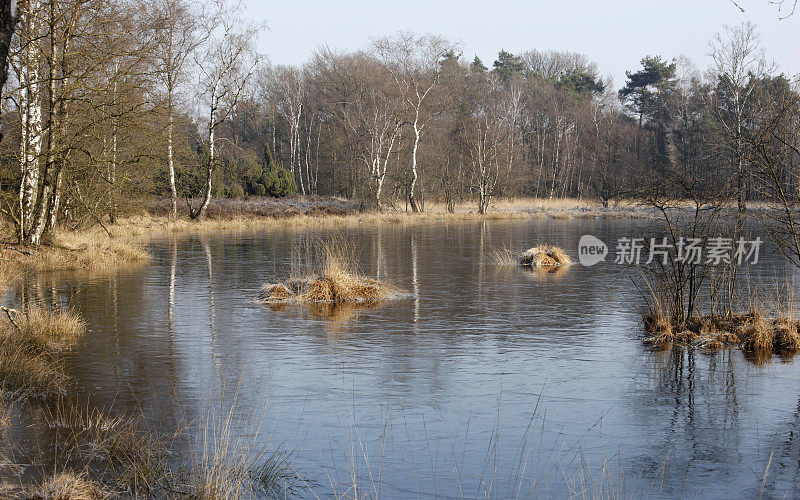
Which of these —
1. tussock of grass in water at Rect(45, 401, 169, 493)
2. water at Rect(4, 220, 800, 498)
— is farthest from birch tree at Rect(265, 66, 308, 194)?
tussock of grass in water at Rect(45, 401, 169, 493)

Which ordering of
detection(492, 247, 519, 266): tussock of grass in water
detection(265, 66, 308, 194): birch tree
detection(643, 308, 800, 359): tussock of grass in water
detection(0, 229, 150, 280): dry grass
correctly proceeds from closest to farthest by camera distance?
detection(643, 308, 800, 359): tussock of grass in water → detection(0, 229, 150, 280): dry grass → detection(492, 247, 519, 266): tussock of grass in water → detection(265, 66, 308, 194): birch tree

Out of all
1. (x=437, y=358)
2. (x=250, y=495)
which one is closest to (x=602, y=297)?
(x=437, y=358)

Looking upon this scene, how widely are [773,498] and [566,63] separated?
8080cm

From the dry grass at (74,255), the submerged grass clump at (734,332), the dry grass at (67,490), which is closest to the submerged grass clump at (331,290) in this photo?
the submerged grass clump at (734,332)

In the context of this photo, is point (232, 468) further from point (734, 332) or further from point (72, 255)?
point (72, 255)

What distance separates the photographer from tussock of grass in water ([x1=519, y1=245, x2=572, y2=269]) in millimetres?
21969

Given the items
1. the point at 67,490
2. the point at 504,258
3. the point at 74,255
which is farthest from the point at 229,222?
the point at 67,490

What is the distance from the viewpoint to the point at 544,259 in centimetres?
2209

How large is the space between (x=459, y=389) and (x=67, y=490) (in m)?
5.06

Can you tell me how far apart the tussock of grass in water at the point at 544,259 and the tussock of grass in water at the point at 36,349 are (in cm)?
1313

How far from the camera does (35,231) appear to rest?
66.4ft

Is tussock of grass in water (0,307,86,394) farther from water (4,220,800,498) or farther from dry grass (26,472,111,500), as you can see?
dry grass (26,472,111,500)

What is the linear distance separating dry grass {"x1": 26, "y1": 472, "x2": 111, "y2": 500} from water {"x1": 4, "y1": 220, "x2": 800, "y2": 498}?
165cm

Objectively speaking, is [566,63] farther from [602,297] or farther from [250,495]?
[250,495]
